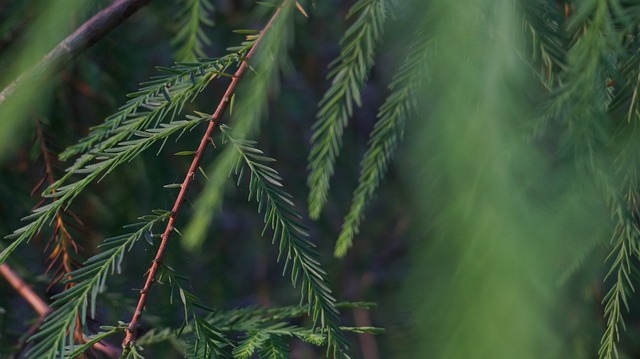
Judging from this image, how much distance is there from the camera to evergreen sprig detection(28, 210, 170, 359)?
525 mm

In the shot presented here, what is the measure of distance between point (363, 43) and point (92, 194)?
71cm

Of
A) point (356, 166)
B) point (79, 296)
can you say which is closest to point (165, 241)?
point (79, 296)

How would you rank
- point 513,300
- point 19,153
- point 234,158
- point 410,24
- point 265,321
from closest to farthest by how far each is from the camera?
point 513,300
point 410,24
point 234,158
point 265,321
point 19,153

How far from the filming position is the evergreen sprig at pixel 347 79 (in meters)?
0.60

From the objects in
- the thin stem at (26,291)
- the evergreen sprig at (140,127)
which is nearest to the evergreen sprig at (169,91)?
the evergreen sprig at (140,127)

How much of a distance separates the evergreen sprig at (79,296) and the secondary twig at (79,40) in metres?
0.19

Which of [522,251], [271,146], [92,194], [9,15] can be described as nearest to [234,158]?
[522,251]

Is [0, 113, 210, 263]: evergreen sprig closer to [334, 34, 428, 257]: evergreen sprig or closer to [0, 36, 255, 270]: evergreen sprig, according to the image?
[0, 36, 255, 270]: evergreen sprig

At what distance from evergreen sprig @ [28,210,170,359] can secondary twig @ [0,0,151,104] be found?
0.63 ft

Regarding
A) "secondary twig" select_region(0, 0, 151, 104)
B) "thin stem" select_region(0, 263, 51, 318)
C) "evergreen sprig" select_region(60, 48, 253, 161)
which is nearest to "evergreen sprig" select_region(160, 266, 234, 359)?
"evergreen sprig" select_region(60, 48, 253, 161)

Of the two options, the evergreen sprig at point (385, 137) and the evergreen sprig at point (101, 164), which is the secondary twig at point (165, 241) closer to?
the evergreen sprig at point (101, 164)

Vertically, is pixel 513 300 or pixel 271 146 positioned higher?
pixel 513 300

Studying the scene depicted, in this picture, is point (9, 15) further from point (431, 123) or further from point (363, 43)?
point (431, 123)

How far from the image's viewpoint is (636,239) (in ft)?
1.99
